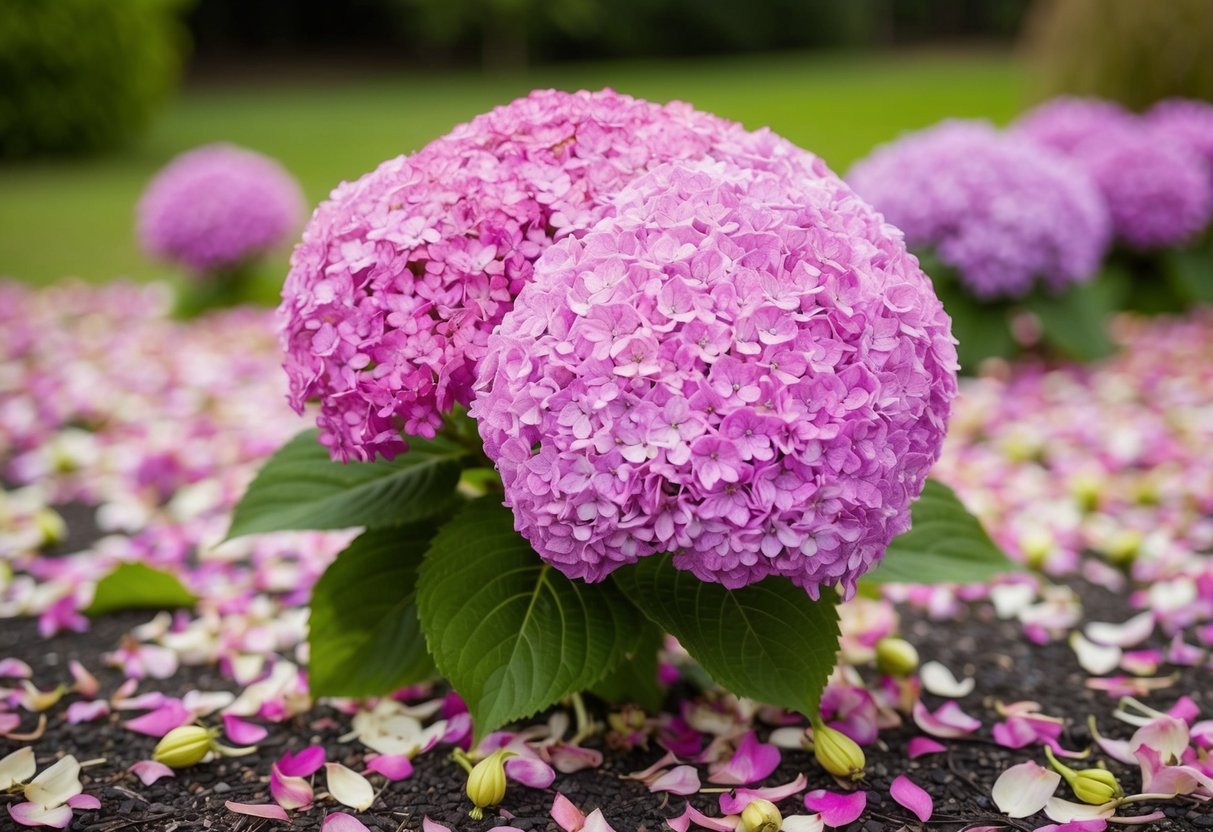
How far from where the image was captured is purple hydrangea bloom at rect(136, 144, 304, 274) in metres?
5.93

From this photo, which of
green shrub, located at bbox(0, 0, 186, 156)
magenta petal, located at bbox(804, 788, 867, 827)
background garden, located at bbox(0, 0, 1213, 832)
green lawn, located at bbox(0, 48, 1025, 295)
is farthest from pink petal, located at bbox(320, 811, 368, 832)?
green shrub, located at bbox(0, 0, 186, 156)

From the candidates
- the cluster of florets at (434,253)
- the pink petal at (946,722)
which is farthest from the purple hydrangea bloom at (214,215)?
the pink petal at (946,722)

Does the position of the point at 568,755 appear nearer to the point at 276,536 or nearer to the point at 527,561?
the point at 527,561

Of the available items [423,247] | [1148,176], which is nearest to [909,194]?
[1148,176]

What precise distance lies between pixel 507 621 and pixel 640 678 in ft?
1.37

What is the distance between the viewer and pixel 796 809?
1.93 metres

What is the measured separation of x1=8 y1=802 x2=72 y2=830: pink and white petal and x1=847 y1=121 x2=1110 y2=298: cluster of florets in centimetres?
352

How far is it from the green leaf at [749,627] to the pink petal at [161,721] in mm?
1003

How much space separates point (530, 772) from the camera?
1972 mm

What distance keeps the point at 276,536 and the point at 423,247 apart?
1.73m

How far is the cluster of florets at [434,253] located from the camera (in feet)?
6.09

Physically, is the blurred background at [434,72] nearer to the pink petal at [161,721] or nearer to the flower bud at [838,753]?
the pink petal at [161,721]

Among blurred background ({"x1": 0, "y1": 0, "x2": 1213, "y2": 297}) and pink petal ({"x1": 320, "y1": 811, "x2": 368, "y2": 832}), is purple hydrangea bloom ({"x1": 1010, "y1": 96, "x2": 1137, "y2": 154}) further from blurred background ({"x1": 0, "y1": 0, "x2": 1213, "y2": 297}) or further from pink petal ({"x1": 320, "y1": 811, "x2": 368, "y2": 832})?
pink petal ({"x1": 320, "y1": 811, "x2": 368, "y2": 832})

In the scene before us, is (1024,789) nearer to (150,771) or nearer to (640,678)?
(640,678)
